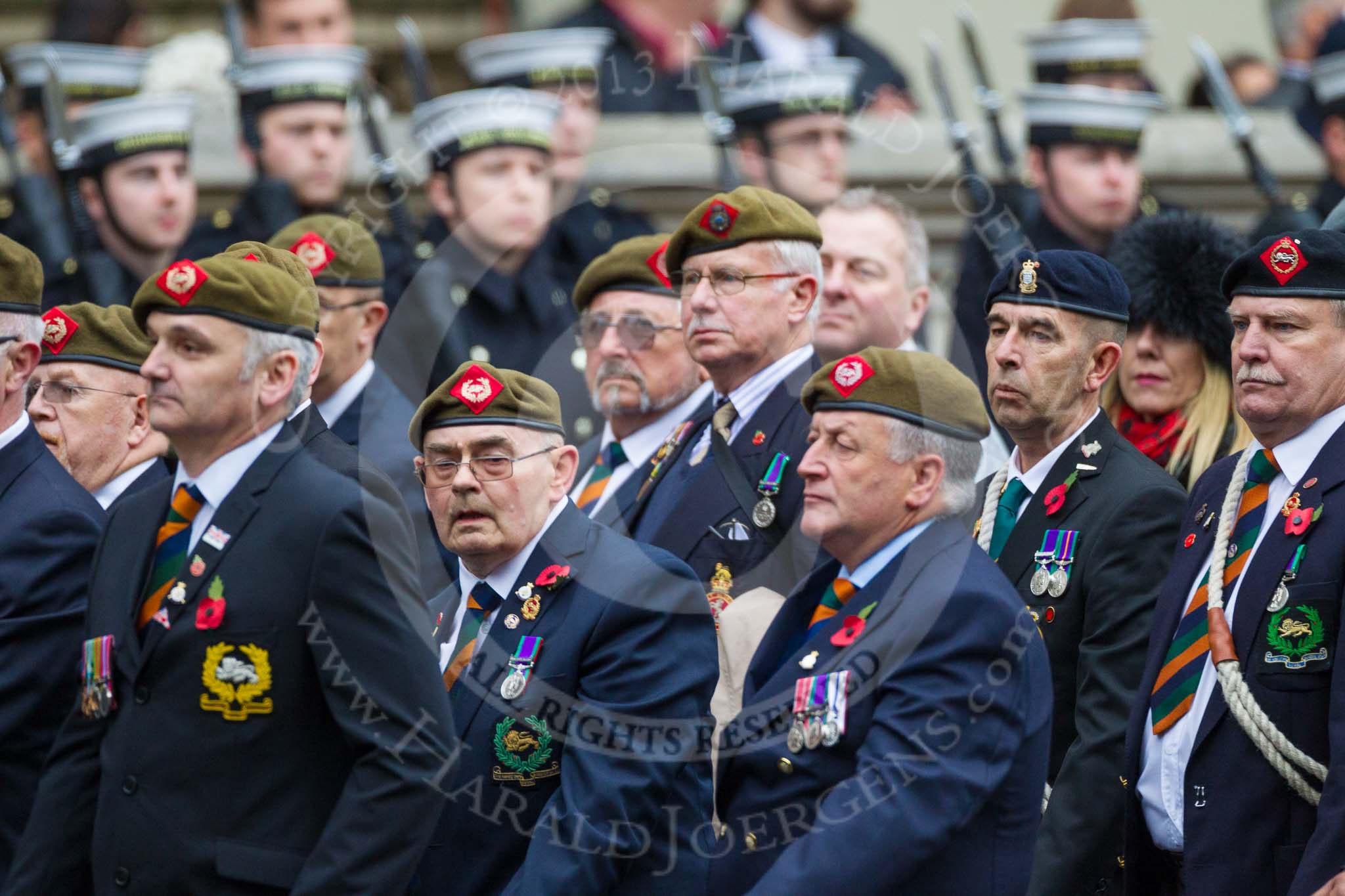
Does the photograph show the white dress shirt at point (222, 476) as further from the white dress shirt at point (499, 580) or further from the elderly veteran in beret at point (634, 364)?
the elderly veteran in beret at point (634, 364)

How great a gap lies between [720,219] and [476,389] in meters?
1.17

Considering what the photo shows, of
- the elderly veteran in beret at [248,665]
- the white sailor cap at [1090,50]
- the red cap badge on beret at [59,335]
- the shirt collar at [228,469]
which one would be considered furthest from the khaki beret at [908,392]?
the white sailor cap at [1090,50]

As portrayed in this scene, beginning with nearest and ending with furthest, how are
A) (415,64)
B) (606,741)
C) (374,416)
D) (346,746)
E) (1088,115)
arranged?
(346,746)
(606,741)
(374,416)
(1088,115)
(415,64)

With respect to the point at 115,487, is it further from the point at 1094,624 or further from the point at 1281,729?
the point at 1281,729

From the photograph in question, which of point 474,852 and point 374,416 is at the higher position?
point 374,416

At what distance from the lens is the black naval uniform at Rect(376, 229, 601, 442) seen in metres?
8.42

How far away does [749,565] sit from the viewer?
607 centimetres

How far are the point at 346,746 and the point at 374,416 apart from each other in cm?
251

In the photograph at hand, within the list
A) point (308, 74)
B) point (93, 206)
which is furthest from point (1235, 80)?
Result: point (93, 206)

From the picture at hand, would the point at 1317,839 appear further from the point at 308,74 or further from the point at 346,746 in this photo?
the point at 308,74

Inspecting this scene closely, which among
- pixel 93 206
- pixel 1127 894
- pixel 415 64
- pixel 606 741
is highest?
pixel 415 64

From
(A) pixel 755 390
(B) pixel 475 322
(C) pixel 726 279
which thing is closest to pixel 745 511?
(A) pixel 755 390

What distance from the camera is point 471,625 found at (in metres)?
5.43

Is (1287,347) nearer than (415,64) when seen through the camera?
Yes
